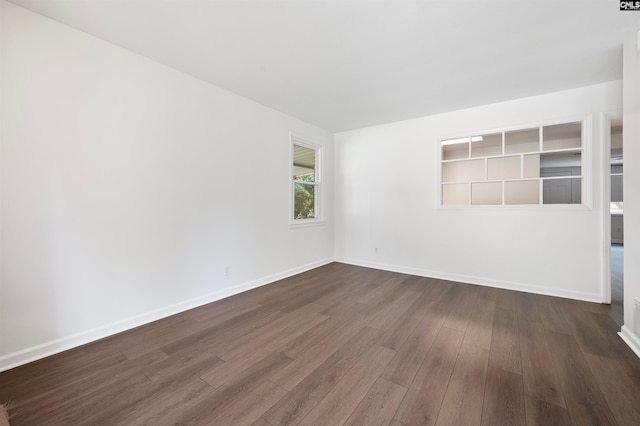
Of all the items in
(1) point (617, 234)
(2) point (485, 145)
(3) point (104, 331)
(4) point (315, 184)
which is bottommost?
(3) point (104, 331)

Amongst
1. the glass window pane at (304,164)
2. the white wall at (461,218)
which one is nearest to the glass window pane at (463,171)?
the white wall at (461,218)

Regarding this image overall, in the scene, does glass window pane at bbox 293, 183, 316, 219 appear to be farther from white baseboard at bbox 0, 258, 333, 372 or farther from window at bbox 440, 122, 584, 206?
window at bbox 440, 122, 584, 206

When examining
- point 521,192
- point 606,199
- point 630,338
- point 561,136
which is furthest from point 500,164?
→ point 630,338

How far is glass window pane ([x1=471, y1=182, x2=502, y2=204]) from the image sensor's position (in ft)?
12.9

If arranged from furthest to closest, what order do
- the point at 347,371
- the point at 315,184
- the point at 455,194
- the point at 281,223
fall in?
the point at 315,184 < the point at 455,194 < the point at 281,223 < the point at 347,371

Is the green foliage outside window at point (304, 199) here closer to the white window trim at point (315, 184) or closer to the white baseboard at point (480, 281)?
the white window trim at point (315, 184)

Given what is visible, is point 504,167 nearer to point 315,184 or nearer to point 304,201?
point 315,184

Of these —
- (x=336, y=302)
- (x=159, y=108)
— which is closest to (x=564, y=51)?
(x=336, y=302)

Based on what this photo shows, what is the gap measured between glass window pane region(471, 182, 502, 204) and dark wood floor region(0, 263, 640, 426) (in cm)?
175

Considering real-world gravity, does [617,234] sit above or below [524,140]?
below

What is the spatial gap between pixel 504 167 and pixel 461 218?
1098mm

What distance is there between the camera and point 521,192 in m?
3.67

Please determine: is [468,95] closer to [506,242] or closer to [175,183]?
[506,242]

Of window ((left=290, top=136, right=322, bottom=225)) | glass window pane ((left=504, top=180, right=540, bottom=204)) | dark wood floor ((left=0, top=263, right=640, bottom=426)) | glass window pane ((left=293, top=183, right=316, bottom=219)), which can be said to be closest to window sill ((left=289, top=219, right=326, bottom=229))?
window ((left=290, top=136, right=322, bottom=225))
